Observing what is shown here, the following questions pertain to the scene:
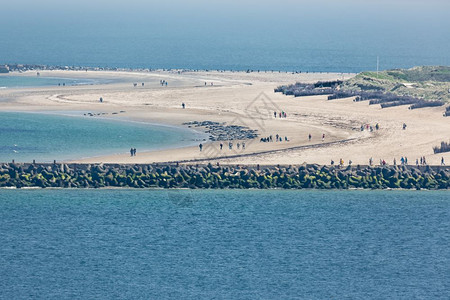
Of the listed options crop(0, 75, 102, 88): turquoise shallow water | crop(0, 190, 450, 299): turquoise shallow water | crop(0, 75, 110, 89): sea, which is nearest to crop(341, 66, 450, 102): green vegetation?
crop(0, 75, 110, 89): sea

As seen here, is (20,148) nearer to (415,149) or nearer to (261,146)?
(261,146)

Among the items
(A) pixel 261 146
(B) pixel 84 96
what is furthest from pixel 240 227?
(B) pixel 84 96

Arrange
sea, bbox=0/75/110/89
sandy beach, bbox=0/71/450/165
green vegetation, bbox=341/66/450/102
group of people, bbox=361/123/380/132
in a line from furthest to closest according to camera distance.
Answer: sea, bbox=0/75/110/89
green vegetation, bbox=341/66/450/102
group of people, bbox=361/123/380/132
sandy beach, bbox=0/71/450/165

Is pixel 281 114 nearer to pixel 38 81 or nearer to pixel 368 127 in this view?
pixel 368 127

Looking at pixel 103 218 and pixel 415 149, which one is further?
pixel 415 149

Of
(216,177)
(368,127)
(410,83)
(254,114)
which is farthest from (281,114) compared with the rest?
(216,177)

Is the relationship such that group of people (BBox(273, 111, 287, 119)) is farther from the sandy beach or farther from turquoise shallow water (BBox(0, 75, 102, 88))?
turquoise shallow water (BBox(0, 75, 102, 88))
